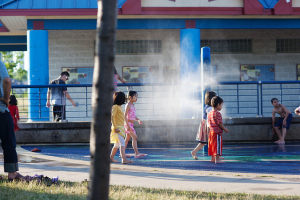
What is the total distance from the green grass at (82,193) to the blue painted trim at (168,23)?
9.78 meters

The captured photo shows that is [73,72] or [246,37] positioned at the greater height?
[246,37]

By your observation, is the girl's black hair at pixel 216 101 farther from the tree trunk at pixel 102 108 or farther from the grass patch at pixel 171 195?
the tree trunk at pixel 102 108

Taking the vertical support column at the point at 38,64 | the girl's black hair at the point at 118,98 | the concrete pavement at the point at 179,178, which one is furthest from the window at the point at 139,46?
the concrete pavement at the point at 179,178

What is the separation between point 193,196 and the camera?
4477 millimetres

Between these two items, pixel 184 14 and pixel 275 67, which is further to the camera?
pixel 275 67

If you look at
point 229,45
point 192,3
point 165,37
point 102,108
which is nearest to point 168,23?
point 192,3

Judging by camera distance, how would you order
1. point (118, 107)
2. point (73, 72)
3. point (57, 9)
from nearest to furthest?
1. point (118, 107)
2. point (57, 9)
3. point (73, 72)

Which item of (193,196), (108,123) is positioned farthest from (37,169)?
(108,123)

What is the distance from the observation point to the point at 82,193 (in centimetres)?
467

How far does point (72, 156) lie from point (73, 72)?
7.72m

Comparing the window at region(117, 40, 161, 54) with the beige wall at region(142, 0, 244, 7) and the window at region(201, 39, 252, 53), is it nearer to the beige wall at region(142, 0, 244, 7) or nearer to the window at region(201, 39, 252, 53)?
the window at region(201, 39, 252, 53)

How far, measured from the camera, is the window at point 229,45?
54.1 ft

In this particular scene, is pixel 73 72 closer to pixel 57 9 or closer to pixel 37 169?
pixel 57 9

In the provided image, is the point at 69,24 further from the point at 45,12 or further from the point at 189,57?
the point at 189,57
